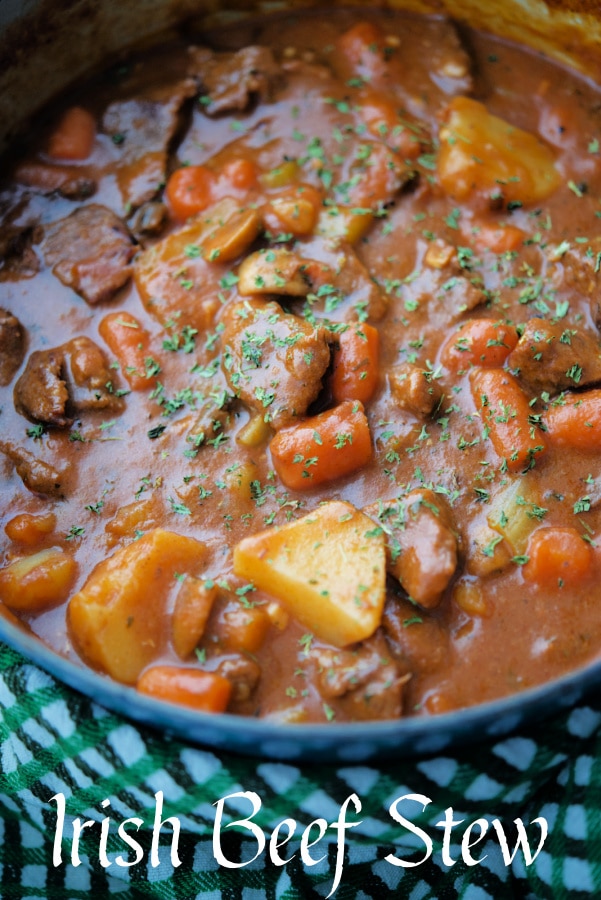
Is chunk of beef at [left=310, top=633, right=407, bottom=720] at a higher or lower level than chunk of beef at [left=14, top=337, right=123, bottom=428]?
lower

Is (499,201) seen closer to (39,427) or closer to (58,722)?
(39,427)

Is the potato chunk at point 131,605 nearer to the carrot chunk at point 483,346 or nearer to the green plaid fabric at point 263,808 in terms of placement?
the green plaid fabric at point 263,808

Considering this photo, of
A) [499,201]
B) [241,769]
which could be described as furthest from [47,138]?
[241,769]

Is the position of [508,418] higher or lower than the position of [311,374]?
lower

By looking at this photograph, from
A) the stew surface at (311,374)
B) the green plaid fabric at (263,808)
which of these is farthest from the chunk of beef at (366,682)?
the green plaid fabric at (263,808)

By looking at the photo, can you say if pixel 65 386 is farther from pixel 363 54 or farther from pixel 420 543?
pixel 363 54

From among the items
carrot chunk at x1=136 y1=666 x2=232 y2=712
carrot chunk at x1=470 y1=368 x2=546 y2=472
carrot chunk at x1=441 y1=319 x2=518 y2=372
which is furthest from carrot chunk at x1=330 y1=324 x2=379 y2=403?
carrot chunk at x1=136 y1=666 x2=232 y2=712

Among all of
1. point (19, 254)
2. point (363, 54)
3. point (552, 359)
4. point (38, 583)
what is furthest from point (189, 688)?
point (363, 54)

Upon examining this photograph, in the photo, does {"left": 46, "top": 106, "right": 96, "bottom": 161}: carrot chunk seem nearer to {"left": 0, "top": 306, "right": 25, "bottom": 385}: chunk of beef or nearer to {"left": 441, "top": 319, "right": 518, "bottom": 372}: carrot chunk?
{"left": 0, "top": 306, "right": 25, "bottom": 385}: chunk of beef
